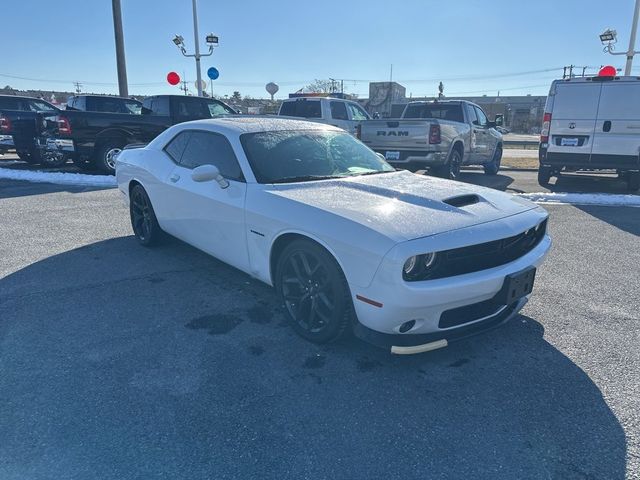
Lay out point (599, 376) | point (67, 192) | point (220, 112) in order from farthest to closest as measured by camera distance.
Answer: point (220, 112) < point (67, 192) < point (599, 376)

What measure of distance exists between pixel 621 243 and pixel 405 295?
4.79 meters

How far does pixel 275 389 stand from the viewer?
2734 millimetres

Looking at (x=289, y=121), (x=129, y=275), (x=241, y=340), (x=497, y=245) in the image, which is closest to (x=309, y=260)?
(x=241, y=340)

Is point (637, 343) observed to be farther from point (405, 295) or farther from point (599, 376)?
point (405, 295)

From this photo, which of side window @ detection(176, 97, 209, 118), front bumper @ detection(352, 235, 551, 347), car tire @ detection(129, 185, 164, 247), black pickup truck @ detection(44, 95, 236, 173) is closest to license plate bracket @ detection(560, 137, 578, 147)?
front bumper @ detection(352, 235, 551, 347)

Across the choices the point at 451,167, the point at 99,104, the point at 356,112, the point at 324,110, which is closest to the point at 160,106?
the point at 99,104

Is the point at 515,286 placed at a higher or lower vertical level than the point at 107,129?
lower

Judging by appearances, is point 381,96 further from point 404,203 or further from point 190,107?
point 404,203

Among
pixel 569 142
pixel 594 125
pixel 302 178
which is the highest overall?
pixel 594 125

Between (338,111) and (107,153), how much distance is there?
6.31m

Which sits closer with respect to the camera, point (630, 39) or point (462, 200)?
point (462, 200)

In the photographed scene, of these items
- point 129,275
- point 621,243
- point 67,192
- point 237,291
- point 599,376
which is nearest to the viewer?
point 599,376

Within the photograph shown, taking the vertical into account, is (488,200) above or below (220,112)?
below

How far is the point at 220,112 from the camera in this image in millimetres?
13117
